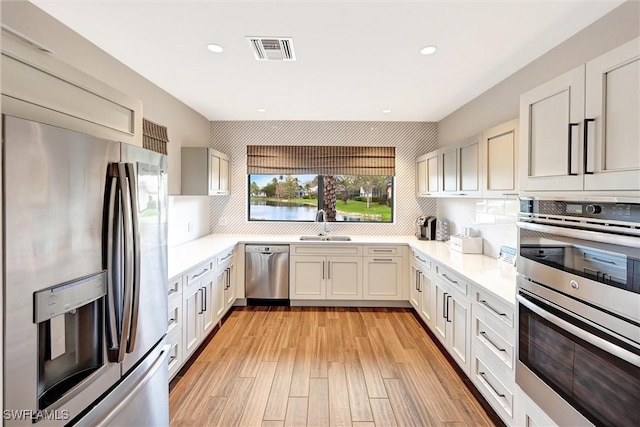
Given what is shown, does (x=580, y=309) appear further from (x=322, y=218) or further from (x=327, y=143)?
(x=327, y=143)

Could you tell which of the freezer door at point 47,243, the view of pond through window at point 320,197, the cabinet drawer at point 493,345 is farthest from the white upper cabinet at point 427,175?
the freezer door at point 47,243

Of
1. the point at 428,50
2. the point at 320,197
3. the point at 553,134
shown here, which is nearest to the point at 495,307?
the point at 553,134

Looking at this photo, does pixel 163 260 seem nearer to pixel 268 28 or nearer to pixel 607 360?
pixel 268 28

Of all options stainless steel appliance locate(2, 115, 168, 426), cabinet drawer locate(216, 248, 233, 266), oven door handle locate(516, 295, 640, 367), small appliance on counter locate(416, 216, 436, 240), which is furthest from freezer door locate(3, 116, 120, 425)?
small appliance on counter locate(416, 216, 436, 240)

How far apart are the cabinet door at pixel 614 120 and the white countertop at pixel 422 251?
93cm

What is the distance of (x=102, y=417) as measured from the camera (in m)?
1.26

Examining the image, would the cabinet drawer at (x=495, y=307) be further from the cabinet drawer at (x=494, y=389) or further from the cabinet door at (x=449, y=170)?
the cabinet door at (x=449, y=170)

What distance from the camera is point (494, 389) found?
6.86 ft

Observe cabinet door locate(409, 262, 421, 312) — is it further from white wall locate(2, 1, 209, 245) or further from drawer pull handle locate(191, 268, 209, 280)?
white wall locate(2, 1, 209, 245)

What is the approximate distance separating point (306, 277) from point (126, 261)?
120 inches

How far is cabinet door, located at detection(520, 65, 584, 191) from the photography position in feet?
4.36

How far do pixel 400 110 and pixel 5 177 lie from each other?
3.80 m

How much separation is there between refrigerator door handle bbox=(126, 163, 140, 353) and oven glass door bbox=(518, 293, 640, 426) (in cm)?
178

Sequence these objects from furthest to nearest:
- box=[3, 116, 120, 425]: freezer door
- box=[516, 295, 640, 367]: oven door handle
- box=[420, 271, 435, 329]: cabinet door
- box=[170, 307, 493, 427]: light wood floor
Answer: box=[420, 271, 435, 329]: cabinet door
box=[170, 307, 493, 427]: light wood floor
box=[516, 295, 640, 367]: oven door handle
box=[3, 116, 120, 425]: freezer door
